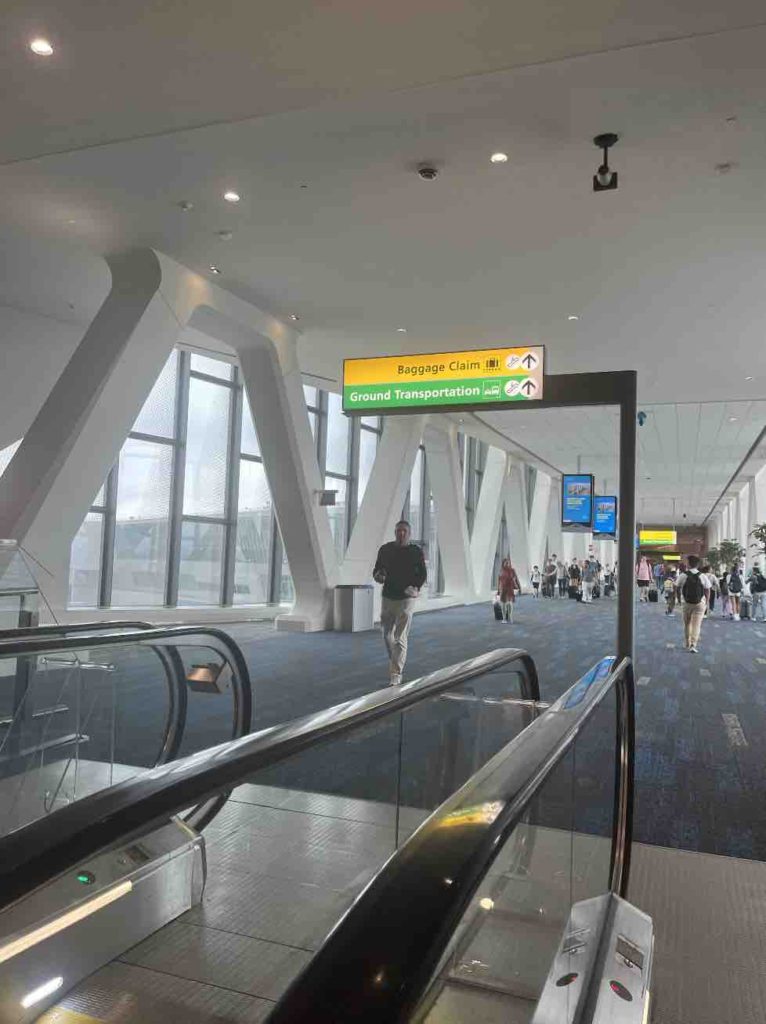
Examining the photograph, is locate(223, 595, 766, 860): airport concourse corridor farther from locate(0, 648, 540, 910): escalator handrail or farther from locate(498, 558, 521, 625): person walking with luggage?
locate(0, 648, 540, 910): escalator handrail

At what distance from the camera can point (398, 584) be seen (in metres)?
8.52

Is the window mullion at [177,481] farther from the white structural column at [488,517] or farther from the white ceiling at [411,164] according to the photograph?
Answer: the white structural column at [488,517]

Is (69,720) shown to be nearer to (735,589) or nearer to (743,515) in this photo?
(735,589)

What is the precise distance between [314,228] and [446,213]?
1445mm

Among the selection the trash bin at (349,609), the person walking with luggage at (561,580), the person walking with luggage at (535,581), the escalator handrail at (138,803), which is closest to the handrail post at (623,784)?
the escalator handrail at (138,803)

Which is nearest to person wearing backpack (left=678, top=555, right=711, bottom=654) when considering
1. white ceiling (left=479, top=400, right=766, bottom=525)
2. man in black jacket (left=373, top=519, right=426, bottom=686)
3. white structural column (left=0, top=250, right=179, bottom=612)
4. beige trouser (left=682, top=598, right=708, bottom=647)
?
beige trouser (left=682, top=598, right=708, bottom=647)

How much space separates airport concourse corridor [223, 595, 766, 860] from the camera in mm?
4656

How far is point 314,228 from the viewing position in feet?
28.5

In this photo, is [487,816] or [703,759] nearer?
[487,816]

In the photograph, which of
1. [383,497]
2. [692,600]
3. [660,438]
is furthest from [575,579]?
[692,600]

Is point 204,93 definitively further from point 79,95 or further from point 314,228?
point 314,228

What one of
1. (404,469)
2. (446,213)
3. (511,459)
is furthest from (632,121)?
(511,459)

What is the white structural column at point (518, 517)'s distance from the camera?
1141 inches

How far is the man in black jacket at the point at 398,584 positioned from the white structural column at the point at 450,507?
1201 centimetres
